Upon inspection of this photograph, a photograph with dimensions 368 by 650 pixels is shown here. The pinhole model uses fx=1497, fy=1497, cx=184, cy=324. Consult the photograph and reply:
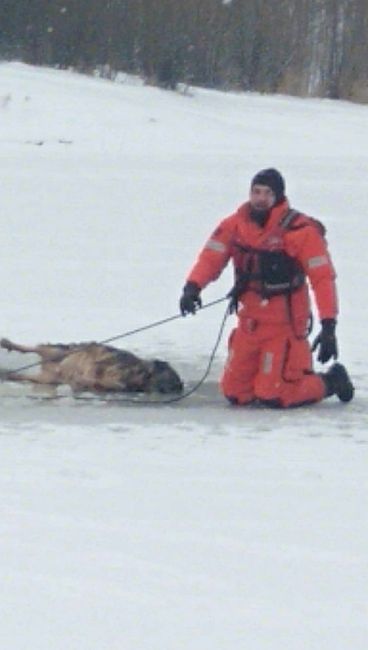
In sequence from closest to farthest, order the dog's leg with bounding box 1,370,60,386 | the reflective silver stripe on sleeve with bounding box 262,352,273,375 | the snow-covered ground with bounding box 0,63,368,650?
the snow-covered ground with bounding box 0,63,368,650, the reflective silver stripe on sleeve with bounding box 262,352,273,375, the dog's leg with bounding box 1,370,60,386

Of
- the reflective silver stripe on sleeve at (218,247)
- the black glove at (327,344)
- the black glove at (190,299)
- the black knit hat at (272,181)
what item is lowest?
the black glove at (327,344)

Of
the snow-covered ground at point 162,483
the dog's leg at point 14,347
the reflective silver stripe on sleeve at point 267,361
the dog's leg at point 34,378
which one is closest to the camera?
the snow-covered ground at point 162,483

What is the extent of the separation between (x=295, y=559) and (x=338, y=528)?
15.2 inches

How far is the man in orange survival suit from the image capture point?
24.1ft

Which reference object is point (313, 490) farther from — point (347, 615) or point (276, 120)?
point (276, 120)

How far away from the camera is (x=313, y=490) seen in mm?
5703

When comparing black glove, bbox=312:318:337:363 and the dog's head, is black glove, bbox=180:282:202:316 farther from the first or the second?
black glove, bbox=312:318:337:363

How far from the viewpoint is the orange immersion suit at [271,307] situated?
7.34 metres

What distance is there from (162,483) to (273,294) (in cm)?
194

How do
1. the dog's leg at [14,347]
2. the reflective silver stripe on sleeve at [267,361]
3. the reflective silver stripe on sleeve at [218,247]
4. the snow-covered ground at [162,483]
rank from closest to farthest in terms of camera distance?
1. the snow-covered ground at [162,483]
2. the reflective silver stripe on sleeve at [267,361]
3. the reflective silver stripe on sleeve at [218,247]
4. the dog's leg at [14,347]

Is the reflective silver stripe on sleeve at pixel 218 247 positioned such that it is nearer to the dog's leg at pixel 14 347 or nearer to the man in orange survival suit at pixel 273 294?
the man in orange survival suit at pixel 273 294

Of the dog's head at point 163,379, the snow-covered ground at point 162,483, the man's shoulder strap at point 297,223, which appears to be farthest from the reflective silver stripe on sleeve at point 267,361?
the man's shoulder strap at point 297,223

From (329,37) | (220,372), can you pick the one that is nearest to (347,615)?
(220,372)

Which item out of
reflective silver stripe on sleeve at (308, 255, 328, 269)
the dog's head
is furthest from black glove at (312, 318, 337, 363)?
the dog's head
